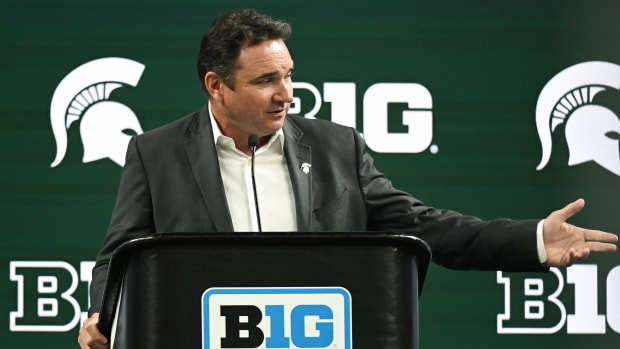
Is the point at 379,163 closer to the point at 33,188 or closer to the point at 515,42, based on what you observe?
the point at 515,42

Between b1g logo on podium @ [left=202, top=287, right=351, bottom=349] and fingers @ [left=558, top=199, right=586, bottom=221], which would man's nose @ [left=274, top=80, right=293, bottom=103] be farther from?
b1g logo on podium @ [left=202, top=287, right=351, bottom=349]

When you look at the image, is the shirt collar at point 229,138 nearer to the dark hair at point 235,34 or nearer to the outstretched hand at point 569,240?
the dark hair at point 235,34

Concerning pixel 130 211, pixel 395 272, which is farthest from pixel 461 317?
pixel 395 272

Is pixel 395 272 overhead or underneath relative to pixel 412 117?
underneath

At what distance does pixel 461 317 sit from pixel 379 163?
61cm

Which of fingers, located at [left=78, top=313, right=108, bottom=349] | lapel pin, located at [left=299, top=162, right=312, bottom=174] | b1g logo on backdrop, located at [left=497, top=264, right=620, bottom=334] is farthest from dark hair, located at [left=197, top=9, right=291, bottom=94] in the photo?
b1g logo on backdrop, located at [left=497, top=264, right=620, bottom=334]

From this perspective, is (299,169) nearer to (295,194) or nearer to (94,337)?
(295,194)

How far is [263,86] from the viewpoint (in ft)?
8.64

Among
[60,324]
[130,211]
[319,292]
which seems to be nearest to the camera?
[319,292]

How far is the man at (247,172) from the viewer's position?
2.58m

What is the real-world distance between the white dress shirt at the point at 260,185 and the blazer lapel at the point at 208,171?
41 mm

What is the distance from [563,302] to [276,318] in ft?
6.96

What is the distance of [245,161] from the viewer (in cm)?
271

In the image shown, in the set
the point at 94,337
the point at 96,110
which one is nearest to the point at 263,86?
the point at 94,337
